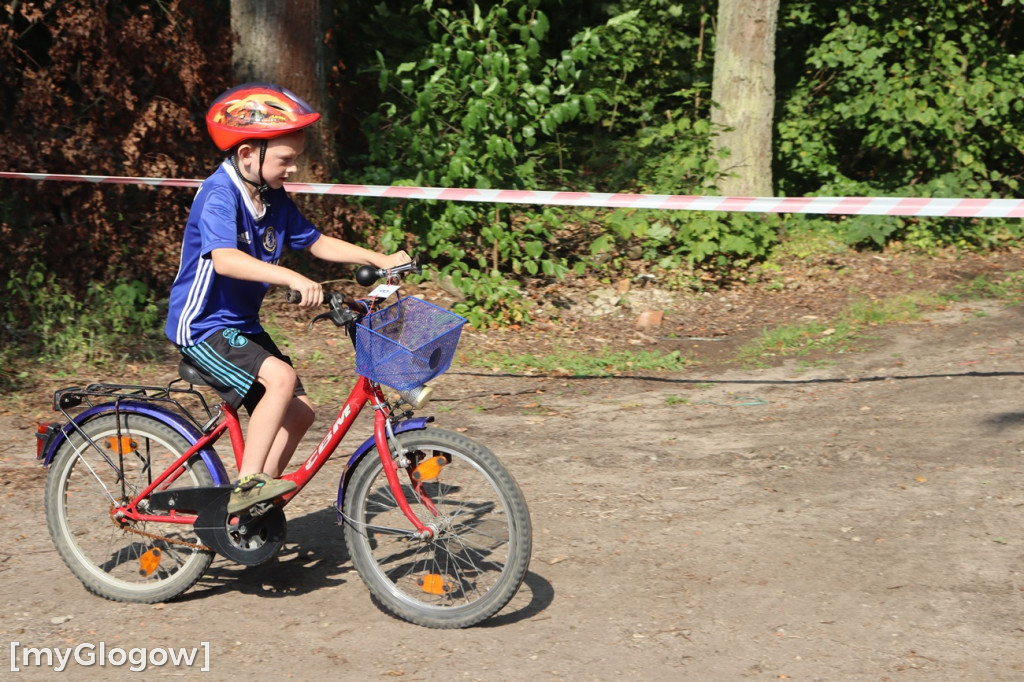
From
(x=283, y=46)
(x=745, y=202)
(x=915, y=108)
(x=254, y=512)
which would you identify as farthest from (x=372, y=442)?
(x=915, y=108)

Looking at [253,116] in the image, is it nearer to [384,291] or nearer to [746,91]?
[384,291]

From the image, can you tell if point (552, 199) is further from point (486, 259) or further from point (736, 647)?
point (736, 647)

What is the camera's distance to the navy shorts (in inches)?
163

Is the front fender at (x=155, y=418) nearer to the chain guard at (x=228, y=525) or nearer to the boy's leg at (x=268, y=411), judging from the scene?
the chain guard at (x=228, y=525)

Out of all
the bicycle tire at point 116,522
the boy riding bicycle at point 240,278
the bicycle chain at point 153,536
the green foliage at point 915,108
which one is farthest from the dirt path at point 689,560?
the green foliage at point 915,108

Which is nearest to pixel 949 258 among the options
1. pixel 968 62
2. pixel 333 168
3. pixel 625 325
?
→ pixel 968 62

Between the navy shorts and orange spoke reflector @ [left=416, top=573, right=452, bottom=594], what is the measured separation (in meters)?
0.97

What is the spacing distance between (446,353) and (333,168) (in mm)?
5960

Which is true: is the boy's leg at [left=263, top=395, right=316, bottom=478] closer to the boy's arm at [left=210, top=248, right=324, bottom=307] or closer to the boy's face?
the boy's arm at [left=210, top=248, right=324, bottom=307]

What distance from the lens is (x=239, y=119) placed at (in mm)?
A: 4078

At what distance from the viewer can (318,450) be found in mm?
4383

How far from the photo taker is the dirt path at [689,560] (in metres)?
A: 3.97

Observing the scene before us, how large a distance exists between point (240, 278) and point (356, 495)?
38.3 inches

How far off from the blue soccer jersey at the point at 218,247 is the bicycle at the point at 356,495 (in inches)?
8.2
